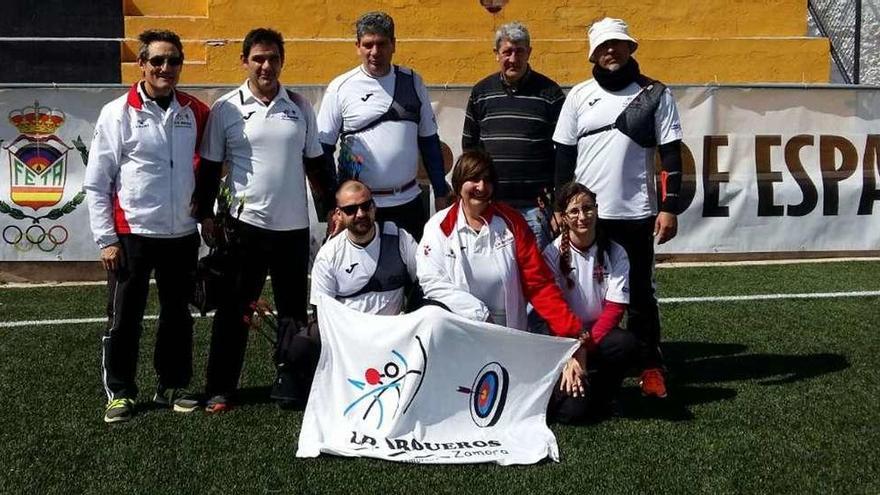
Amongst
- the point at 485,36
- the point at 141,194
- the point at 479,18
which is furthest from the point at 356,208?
the point at 479,18

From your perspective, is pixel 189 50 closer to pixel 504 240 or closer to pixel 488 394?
pixel 504 240

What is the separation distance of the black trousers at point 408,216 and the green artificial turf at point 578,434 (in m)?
1.08

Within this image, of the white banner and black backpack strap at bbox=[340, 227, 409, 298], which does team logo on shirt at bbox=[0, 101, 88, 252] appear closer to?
the white banner

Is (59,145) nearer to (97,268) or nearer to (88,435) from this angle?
(97,268)

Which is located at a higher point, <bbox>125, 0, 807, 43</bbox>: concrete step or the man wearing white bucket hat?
<bbox>125, 0, 807, 43</bbox>: concrete step

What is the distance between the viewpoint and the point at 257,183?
479 centimetres

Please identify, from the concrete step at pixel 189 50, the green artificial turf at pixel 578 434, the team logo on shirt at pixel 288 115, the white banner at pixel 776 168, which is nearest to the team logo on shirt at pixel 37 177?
the green artificial turf at pixel 578 434

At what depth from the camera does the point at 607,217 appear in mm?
5219

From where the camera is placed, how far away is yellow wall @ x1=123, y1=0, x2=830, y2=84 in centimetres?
1149

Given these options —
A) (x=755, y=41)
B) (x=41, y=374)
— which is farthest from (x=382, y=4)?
(x=41, y=374)

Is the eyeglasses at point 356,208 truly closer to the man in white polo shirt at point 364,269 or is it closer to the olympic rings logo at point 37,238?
the man in white polo shirt at point 364,269

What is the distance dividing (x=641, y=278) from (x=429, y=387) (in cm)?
149

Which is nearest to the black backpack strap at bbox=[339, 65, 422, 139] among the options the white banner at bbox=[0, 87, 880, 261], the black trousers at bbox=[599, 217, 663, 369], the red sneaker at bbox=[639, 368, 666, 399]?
the black trousers at bbox=[599, 217, 663, 369]

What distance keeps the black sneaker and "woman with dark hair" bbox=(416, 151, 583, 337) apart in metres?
1.33
